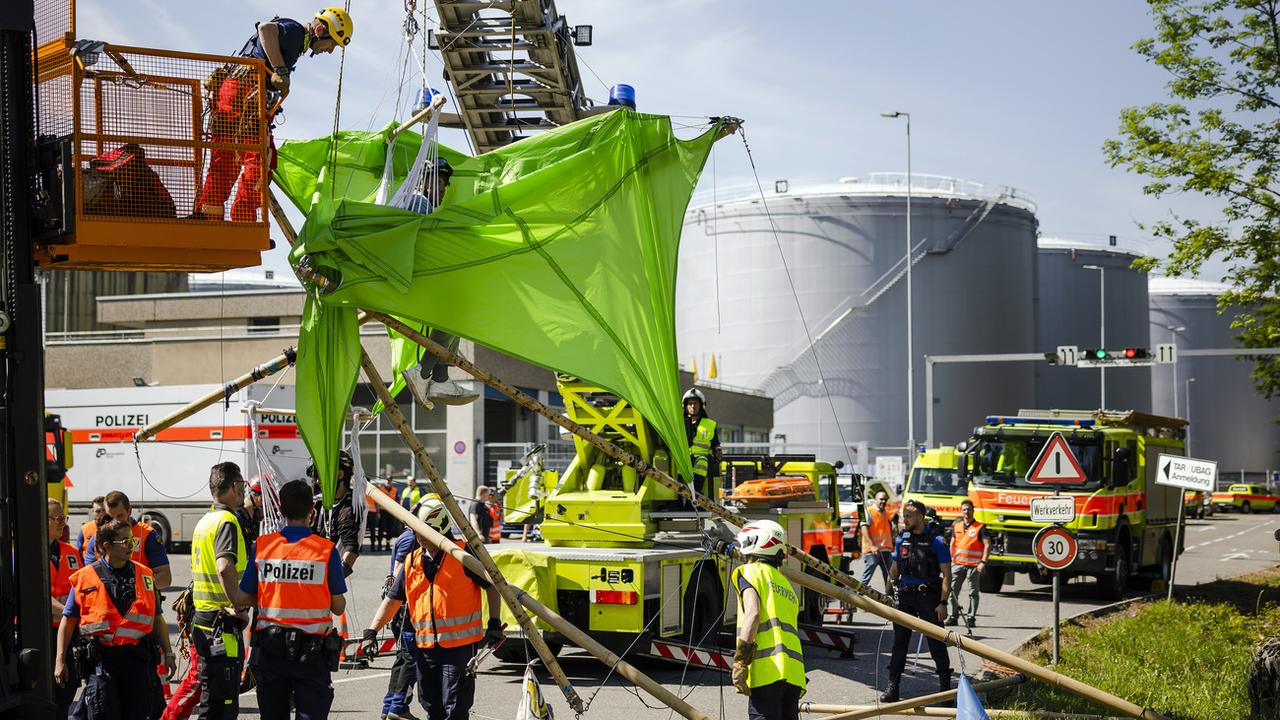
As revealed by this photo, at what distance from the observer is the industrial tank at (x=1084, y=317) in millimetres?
70000

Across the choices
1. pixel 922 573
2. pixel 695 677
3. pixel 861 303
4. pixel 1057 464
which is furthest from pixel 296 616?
pixel 861 303

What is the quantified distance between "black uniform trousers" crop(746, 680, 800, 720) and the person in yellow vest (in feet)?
16.5

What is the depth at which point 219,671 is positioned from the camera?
8.23m

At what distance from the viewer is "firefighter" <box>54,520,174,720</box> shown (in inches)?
303

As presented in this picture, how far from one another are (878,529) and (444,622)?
10.9 meters

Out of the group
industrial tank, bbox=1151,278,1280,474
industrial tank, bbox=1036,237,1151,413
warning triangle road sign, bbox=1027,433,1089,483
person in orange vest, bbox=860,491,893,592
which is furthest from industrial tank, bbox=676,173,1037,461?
warning triangle road sign, bbox=1027,433,1089,483

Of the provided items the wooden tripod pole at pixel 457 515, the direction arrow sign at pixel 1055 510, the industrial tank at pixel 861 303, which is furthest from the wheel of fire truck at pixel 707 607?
the industrial tank at pixel 861 303

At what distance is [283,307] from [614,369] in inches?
1508

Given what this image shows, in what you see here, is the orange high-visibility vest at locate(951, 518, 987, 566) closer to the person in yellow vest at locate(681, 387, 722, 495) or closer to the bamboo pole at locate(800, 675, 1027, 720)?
the person in yellow vest at locate(681, 387, 722, 495)

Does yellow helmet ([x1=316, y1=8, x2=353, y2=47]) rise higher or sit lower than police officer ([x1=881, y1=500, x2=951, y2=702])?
higher

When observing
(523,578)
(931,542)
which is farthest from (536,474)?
(931,542)

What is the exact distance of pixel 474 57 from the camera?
13.2 meters

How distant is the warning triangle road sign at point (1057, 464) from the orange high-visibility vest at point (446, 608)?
7730 millimetres

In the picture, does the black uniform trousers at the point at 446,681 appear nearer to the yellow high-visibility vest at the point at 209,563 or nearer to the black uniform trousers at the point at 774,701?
the yellow high-visibility vest at the point at 209,563
